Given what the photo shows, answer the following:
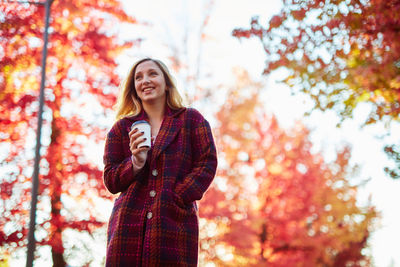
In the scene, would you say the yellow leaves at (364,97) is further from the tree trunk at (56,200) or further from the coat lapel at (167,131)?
the tree trunk at (56,200)

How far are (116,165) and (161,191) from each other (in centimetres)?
35

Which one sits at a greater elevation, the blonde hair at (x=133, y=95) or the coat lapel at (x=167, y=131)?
the blonde hair at (x=133, y=95)

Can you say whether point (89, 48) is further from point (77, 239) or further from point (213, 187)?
point (213, 187)

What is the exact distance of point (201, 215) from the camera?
11758mm

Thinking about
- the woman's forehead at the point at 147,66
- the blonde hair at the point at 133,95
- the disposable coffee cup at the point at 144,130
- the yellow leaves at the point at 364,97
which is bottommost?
the disposable coffee cup at the point at 144,130

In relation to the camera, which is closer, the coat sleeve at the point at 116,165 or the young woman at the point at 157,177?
the young woman at the point at 157,177

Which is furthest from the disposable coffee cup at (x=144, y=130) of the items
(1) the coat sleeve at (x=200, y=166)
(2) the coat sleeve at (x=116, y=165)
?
(1) the coat sleeve at (x=200, y=166)

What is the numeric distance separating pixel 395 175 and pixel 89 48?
5.86 meters

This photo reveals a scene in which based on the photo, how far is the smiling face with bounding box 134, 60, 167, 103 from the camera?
3041 millimetres

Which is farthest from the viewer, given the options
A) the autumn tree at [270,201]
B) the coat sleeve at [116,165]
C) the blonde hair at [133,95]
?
the autumn tree at [270,201]

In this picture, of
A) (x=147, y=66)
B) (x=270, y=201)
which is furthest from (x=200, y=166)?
(x=270, y=201)

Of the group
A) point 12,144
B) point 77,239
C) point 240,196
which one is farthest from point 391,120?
point 240,196

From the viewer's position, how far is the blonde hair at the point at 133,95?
3143 millimetres

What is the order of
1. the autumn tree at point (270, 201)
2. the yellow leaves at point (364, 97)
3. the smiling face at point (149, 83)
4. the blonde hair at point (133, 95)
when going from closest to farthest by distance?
1. the smiling face at point (149, 83)
2. the blonde hair at point (133, 95)
3. the yellow leaves at point (364, 97)
4. the autumn tree at point (270, 201)
